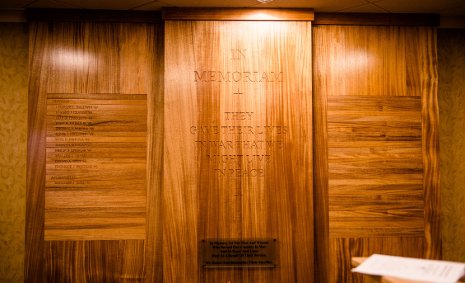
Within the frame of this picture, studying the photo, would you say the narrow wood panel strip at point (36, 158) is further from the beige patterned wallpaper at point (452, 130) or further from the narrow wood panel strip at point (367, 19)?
the beige patterned wallpaper at point (452, 130)

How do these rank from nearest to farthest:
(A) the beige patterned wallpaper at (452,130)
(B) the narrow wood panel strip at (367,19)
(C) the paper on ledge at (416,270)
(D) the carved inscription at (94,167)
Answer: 1. (C) the paper on ledge at (416,270)
2. (D) the carved inscription at (94,167)
3. (B) the narrow wood panel strip at (367,19)
4. (A) the beige patterned wallpaper at (452,130)

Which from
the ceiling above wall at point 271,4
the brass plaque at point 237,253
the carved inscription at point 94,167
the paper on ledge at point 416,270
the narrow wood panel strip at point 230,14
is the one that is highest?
the ceiling above wall at point 271,4

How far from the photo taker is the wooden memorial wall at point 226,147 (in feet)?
8.68

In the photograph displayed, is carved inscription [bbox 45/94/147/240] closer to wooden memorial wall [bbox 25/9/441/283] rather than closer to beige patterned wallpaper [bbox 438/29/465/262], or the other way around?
wooden memorial wall [bbox 25/9/441/283]

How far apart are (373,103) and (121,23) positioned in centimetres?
212

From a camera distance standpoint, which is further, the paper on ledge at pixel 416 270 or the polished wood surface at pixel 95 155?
the polished wood surface at pixel 95 155

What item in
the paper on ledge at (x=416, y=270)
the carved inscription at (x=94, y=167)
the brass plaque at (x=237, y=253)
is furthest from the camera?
the carved inscription at (x=94, y=167)

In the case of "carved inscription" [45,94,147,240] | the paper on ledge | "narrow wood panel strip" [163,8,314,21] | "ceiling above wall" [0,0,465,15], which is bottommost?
the paper on ledge

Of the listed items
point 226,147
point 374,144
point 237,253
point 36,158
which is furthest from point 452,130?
point 36,158

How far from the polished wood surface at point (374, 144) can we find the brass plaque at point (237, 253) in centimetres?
45

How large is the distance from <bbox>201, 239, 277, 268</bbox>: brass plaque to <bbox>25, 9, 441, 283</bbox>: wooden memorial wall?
0.01 meters

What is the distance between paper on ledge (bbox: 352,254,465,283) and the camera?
1227 mm

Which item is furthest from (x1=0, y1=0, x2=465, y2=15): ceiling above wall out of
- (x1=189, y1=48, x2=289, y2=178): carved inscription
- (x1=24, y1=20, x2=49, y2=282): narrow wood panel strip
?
(x1=189, y1=48, x2=289, y2=178): carved inscription

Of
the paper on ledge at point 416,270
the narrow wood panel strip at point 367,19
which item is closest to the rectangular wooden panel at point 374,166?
the narrow wood panel strip at point 367,19
